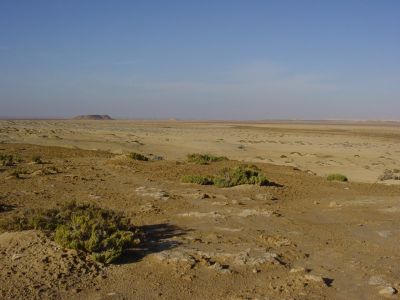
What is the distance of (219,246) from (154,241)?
110 centimetres

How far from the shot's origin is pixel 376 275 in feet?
22.6

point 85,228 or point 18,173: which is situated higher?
point 85,228

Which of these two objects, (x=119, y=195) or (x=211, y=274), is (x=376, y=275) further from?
(x=119, y=195)

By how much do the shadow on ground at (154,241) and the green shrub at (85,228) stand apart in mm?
148

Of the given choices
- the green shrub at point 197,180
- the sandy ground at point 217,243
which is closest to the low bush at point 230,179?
the green shrub at point 197,180

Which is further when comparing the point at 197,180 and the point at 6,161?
the point at 6,161

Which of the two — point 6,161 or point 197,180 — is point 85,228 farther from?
point 6,161

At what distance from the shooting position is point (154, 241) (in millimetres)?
8164

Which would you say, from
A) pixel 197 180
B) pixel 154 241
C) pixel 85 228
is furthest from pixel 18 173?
pixel 154 241

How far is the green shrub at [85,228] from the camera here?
23.7 ft

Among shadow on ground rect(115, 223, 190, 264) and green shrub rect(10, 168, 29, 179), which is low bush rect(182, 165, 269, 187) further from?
shadow on ground rect(115, 223, 190, 264)

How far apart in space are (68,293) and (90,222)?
1.93 meters

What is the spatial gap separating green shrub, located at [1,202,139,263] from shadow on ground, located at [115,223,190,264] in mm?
148

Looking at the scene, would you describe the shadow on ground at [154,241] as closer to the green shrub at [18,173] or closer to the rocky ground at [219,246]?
the rocky ground at [219,246]
